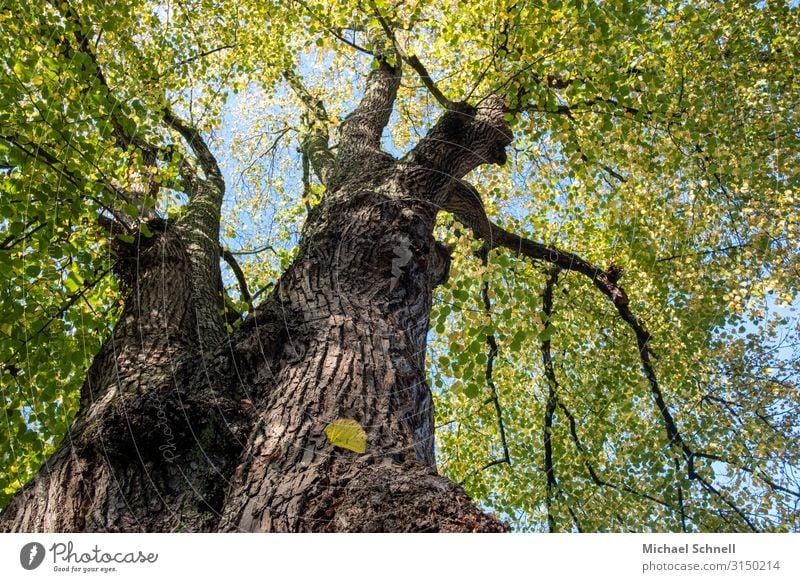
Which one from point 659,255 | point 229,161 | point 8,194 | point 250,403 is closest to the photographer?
point 250,403

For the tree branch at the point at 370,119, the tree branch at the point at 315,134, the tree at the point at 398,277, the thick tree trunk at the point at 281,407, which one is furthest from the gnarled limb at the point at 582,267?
the tree branch at the point at 315,134

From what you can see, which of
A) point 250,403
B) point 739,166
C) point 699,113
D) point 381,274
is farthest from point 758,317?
point 250,403

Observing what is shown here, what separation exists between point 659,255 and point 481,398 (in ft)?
9.98

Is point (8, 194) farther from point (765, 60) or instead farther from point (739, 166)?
point (765, 60)

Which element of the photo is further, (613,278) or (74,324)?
(613,278)

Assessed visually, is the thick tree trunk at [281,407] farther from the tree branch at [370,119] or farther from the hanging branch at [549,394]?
the hanging branch at [549,394]

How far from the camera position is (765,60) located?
607cm

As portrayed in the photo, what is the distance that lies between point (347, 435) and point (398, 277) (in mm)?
1345
